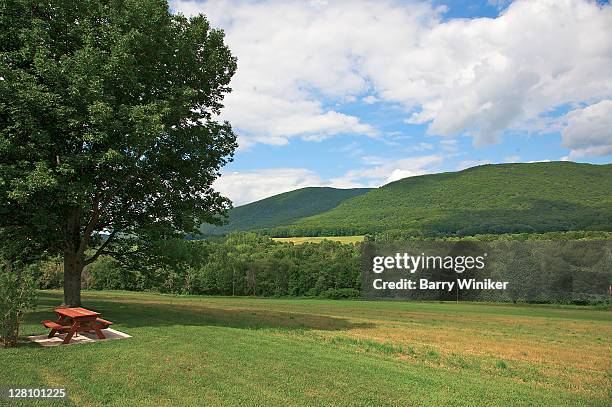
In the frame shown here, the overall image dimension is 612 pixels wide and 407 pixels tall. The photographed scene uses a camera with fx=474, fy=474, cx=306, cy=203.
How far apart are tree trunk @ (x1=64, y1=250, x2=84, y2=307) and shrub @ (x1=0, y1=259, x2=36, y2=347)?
8.30m

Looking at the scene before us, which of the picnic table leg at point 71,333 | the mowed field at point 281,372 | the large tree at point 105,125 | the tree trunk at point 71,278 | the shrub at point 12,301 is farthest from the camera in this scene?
the tree trunk at point 71,278

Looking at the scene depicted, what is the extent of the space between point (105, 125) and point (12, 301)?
24.6 ft

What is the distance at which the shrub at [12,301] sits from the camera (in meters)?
14.4

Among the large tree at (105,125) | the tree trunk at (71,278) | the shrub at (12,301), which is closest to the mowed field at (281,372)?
the shrub at (12,301)

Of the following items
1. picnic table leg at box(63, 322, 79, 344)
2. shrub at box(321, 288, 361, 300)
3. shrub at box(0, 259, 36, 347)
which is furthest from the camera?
shrub at box(321, 288, 361, 300)

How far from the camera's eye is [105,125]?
1880cm

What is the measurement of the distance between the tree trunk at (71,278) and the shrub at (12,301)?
8305 millimetres

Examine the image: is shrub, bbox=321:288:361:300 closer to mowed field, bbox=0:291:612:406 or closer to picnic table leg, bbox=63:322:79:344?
mowed field, bbox=0:291:612:406

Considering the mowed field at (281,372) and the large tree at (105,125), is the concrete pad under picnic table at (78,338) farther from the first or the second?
the large tree at (105,125)

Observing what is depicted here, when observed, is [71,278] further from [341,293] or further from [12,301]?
[341,293]

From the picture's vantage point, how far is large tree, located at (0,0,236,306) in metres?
18.6

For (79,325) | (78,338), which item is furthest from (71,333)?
(78,338)

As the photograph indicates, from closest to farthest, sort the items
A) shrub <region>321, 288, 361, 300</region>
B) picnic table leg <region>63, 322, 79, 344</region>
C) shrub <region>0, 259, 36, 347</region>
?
shrub <region>0, 259, 36, 347</region> < picnic table leg <region>63, 322, 79, 344</region> < shrub <region>321, 288, 361, 300</region>

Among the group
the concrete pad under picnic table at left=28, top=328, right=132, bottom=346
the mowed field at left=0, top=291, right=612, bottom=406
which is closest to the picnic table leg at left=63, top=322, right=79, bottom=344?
the concrete pad under picnic table at left=28, top=328, right=132, bottom=346
